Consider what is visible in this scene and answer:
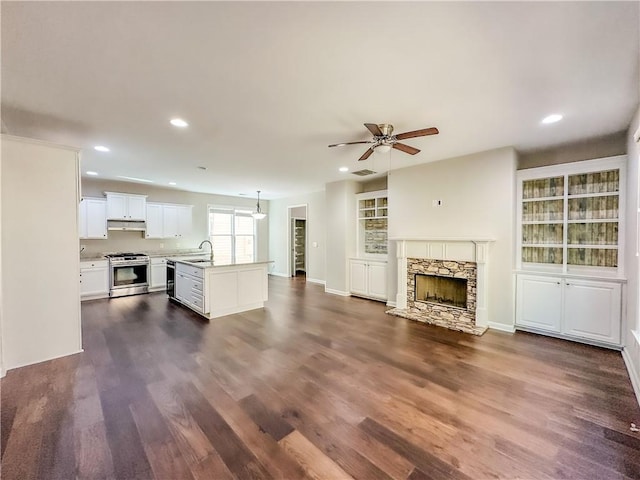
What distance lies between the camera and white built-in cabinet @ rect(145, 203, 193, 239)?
6775 millimetres

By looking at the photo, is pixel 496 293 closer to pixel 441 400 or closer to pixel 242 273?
pixel 441 400

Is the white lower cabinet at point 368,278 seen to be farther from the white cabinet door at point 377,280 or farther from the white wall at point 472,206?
the white wall at point 472,206

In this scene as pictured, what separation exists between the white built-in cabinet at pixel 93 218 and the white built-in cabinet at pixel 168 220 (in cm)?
88

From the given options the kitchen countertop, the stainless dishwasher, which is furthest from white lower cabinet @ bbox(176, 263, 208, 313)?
the kitchen countertop

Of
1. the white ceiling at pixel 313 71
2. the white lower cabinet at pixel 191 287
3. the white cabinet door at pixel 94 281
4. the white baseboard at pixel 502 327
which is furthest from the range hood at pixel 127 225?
the white baseboard at pixel 502 327

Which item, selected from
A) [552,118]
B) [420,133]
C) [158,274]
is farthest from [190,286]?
[552,118]

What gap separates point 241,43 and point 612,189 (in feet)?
15.7

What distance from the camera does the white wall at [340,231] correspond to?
6.33 metres

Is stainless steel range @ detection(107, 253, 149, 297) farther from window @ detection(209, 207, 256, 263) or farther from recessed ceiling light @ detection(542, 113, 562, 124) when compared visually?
recessed ceiling light @ detection(542, 113, 562, 124)

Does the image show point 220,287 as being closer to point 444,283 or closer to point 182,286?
point 182,286

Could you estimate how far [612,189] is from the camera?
351cm

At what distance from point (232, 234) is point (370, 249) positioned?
4.88m

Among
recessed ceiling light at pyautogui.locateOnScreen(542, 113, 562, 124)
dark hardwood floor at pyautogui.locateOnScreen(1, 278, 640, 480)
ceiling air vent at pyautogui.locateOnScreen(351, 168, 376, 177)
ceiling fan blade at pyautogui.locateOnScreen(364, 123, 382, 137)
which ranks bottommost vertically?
dark hardwood floor at pyautogui.locateOnScreen(1, 278, 640, 480)

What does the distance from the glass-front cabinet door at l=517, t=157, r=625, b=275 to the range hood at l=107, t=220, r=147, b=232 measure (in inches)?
314
